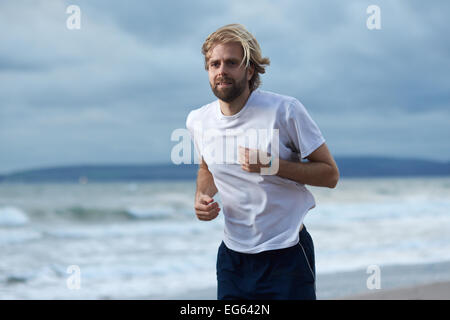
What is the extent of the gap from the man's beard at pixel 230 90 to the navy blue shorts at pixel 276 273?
69 cm

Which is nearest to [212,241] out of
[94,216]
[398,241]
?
[398,241]

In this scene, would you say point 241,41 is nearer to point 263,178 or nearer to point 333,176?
point 263,178

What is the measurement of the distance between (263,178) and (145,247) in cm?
968

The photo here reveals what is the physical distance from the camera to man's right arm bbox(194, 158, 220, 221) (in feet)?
7.72

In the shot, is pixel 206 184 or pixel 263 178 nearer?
pixel 263 178

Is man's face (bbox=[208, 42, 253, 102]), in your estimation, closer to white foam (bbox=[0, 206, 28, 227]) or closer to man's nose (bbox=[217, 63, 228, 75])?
man's nose (bbox=[217, 63, 228, 75])

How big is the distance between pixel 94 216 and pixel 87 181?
2369 cm

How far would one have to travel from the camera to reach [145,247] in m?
11.6

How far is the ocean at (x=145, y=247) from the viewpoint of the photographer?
24.9ft

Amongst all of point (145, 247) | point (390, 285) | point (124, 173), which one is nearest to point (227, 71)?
point (390, 285)

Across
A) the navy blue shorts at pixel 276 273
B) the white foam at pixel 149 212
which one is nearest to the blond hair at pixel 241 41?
the navy blue shorts at pixel 276 273

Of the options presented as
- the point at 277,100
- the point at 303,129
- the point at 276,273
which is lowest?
the point at 276,273

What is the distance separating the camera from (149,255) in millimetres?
10250
